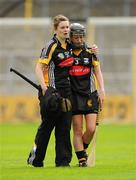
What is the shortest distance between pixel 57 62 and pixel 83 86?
583 millimetres

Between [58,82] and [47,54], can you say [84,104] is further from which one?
[47,54]

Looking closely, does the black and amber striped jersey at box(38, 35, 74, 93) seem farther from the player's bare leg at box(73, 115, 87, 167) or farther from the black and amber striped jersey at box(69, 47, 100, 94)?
the player's bare leg at box(73, 115, 87, 167)

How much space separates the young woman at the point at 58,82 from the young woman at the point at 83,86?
16cm

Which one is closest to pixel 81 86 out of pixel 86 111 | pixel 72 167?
pixel 86 111

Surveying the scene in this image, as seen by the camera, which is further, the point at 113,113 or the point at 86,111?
the point at 113,113

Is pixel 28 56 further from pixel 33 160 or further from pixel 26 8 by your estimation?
pixel 33 160

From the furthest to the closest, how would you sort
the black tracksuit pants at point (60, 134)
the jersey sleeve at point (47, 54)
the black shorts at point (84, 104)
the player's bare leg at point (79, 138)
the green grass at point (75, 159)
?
the player's bare leg at point (79, 138) < the black shorts at point (84, 104) < the black tracksuit pants at point (60, 134) < the jersey sleeve at point (47, 54) < the green grass at point (75, 159)

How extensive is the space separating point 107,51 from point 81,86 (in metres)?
17.4

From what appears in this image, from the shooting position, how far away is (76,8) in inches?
1268

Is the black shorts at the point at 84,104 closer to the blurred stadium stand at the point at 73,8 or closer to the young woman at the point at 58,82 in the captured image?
the young woman at the point at 58,82

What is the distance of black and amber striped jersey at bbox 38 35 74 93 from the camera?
1274cm

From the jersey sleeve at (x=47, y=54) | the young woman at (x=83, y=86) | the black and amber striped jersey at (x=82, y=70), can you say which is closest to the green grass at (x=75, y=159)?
the young woman at (x=83, y=86)

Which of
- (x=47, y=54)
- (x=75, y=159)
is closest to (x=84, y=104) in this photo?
(x=47, y=54)

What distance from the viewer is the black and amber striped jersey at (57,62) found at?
12.7 meters
